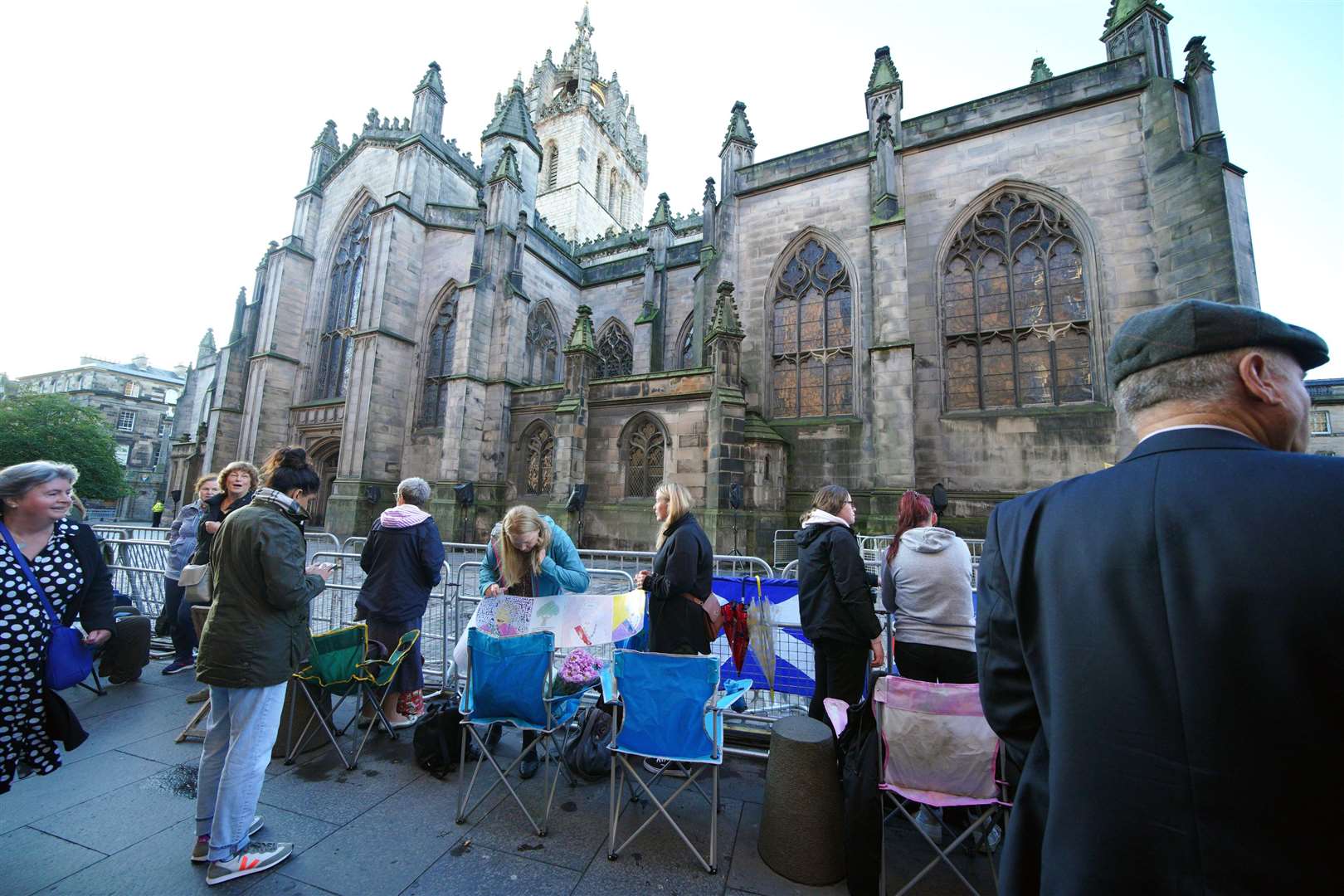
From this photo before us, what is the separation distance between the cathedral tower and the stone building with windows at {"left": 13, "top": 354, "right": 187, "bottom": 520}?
39.7 m

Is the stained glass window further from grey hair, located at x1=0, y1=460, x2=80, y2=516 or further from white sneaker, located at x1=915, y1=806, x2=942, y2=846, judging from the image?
grey hair, located at x1=0, y1=460, x2=80, y2=516

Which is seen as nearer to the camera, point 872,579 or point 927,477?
point 872,579

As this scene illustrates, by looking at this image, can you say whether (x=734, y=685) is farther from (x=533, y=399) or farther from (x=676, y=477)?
(x=533, y=399)

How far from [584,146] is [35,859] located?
36.0 m

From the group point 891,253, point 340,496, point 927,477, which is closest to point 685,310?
point 891,253

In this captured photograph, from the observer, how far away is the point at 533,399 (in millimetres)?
15719

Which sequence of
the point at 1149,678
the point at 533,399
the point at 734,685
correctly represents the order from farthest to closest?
the point at 533,399
the point at 734,685
the point at 1149,678

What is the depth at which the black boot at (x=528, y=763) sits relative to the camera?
11.7 feet

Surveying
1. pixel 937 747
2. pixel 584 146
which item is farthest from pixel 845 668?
pixel 584 146

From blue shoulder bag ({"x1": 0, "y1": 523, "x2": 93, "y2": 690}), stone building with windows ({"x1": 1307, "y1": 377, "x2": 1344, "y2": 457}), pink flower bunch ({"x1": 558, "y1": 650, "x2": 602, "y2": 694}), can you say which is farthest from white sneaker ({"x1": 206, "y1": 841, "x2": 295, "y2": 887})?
stone building with windows ({"x1": 1307, "y1": 377, "x2": 1344, "y2": 457})

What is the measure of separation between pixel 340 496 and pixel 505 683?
16234mm

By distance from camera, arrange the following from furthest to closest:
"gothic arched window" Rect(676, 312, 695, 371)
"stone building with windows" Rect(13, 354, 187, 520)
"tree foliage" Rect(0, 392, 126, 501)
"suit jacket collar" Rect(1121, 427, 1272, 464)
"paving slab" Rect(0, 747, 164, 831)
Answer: "stone building with windows" Rect(13, 354, 187, 520) < "tree foliage" Rect(0, 392, 126, 501) < "gothic arched window" Rect(676, 312, 695, 371) < "paving slab" Rect(0, 747, 164, 831) < "suit jacket collar" Rect(1121, 427, 1272, 464)

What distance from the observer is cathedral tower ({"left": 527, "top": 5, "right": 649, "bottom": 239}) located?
31.4 m

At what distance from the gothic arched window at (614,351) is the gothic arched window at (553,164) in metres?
16.7
